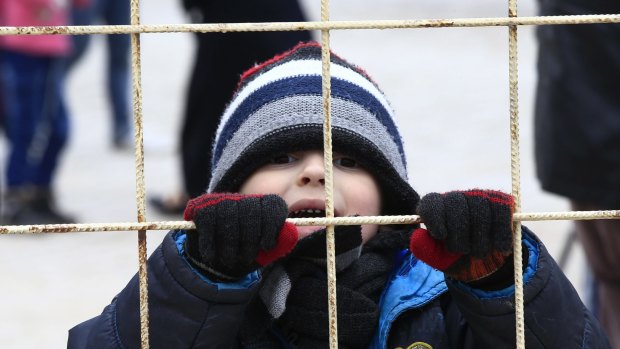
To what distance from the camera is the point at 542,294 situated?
4.98ft

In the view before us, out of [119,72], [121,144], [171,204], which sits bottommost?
[171,204]

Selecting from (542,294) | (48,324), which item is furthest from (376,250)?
(48,324)

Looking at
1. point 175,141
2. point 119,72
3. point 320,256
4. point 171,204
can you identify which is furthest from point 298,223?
point 175,141

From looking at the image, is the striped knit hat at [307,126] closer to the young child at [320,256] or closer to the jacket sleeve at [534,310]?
the young child at [320,256]

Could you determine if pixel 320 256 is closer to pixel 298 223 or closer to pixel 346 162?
pixel 346 162

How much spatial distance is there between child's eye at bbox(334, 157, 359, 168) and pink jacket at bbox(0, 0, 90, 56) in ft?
8.70

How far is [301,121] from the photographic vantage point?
1.81m

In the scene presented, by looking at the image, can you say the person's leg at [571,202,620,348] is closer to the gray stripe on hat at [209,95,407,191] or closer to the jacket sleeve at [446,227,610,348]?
the gray stripe on hat at [209,95,407,191]

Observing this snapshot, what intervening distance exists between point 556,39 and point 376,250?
97 centimetres

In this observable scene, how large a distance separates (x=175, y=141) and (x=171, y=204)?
1674 millimetres

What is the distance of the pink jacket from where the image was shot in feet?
14.1

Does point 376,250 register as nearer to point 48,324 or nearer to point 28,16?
point 48,324

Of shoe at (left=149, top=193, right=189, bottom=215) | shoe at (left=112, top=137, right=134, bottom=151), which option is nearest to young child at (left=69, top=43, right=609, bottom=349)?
shoe at (left=149, top=193, right=189, bottom=215)

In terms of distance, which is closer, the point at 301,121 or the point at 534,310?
the point at 534,310
